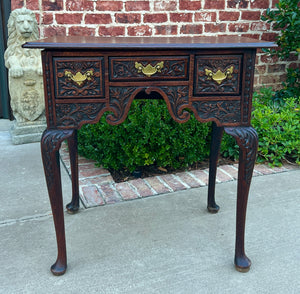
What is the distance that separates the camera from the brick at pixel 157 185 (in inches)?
108

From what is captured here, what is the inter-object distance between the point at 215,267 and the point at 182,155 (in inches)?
54.5

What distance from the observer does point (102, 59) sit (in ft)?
5.33

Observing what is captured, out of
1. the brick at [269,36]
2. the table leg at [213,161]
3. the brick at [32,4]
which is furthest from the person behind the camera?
A: the brick at [269,36]

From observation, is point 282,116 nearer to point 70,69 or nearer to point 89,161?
point 89,161

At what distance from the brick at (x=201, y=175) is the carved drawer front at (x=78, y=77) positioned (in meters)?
1.51

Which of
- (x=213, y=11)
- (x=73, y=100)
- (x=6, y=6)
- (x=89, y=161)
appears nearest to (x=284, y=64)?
(x=213, y=11)

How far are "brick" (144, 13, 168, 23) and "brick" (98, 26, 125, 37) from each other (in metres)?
0.27

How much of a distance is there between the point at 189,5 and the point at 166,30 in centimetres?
36

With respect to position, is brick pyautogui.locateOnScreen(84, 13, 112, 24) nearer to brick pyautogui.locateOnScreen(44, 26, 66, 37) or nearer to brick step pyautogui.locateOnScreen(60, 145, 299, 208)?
brick pyautogui.locateOnScreen(44, 26, 66, 37)

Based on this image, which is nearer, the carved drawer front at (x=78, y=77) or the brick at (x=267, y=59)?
the carved drawer front at (x=78, y=77)

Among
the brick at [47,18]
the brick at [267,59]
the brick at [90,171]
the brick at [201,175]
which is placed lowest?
the brick at [201,175]

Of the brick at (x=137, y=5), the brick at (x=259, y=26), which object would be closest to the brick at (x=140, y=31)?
the brick at (x=137, y=5)

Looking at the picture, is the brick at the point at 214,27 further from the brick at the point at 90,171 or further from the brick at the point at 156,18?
the brick at the point at 90,171

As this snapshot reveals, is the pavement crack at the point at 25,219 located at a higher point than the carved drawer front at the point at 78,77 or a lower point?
lower
